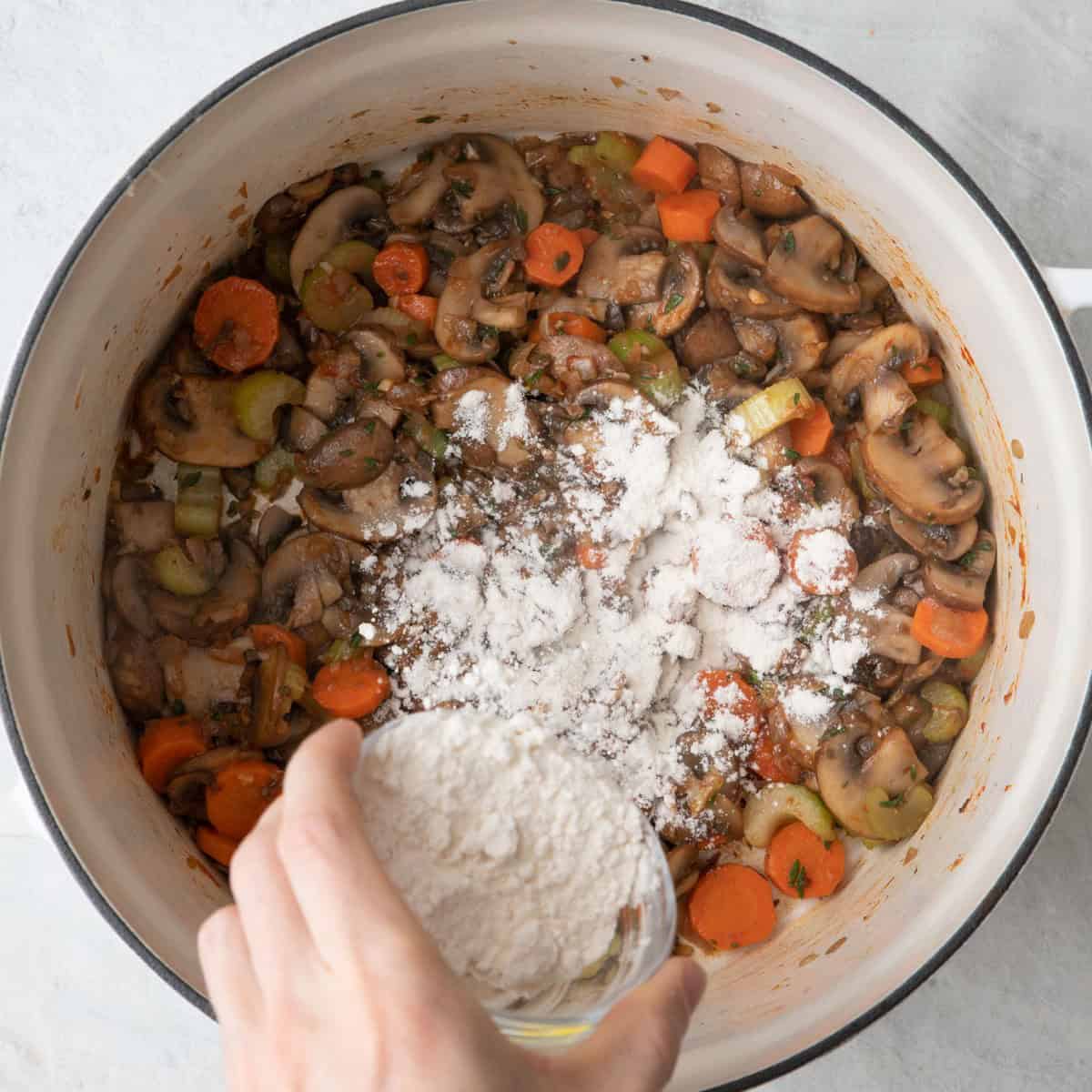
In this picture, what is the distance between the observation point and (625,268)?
235 cm

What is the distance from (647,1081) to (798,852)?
41.4 inches

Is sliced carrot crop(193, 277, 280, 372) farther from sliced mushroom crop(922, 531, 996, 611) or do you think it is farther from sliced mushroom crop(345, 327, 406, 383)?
sliced mushroom crop(922, 531, 996, 611)

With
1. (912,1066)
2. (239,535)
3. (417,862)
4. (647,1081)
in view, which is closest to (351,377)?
(239,535)

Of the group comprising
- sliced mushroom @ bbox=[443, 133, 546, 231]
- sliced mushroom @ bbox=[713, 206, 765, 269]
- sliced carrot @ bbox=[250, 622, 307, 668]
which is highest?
sliced mushroom @ bbox=[443, 133, 546, 231]

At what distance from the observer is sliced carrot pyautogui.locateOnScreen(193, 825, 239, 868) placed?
2.18m

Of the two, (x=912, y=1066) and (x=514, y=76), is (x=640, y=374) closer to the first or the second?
(x=514, y=76)

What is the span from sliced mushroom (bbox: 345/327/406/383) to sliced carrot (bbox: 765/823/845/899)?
1281 mm

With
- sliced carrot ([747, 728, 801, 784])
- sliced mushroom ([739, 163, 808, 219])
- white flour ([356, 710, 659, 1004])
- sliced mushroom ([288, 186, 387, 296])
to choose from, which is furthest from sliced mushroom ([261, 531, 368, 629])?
sliced mushroom ([739, 163, 808, 219])

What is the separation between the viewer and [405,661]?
7.22ft

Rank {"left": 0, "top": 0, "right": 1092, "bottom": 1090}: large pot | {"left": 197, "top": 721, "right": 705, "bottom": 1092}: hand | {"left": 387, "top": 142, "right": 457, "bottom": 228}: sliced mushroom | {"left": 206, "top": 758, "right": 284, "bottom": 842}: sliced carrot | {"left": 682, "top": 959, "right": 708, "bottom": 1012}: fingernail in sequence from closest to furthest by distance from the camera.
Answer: {"left": 197, "top": 721, "right": 705, "bottom": 1092}: hand → {"left": 682, "top": 959, "right": 708, "bottom": 1012}: fingernail → {"left": 0, "top": 0, "right": 1092, "bottom": 1090}: large pot → {"left": 206, "top": 758, "right": 284, "bottom": 842}: sliced carrot → {"left": 387, "top": 142, "right": 457, "bottom": 228}: sliced mushroom

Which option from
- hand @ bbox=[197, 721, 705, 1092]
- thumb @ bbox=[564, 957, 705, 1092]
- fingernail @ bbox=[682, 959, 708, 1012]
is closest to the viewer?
hand @ bbox=[197, 721, 705, 1092]

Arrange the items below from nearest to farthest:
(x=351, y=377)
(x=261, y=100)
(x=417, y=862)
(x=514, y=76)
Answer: (x=417, y=862), (x=261, y=100), (x=514, y=76), (x=351, y=377)

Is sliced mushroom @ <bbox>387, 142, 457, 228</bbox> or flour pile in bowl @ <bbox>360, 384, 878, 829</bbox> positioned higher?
sliced mushroom @ <bbox>387, 142, 457, 228</bbox>

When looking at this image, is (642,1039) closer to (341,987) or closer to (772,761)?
(341,987)
